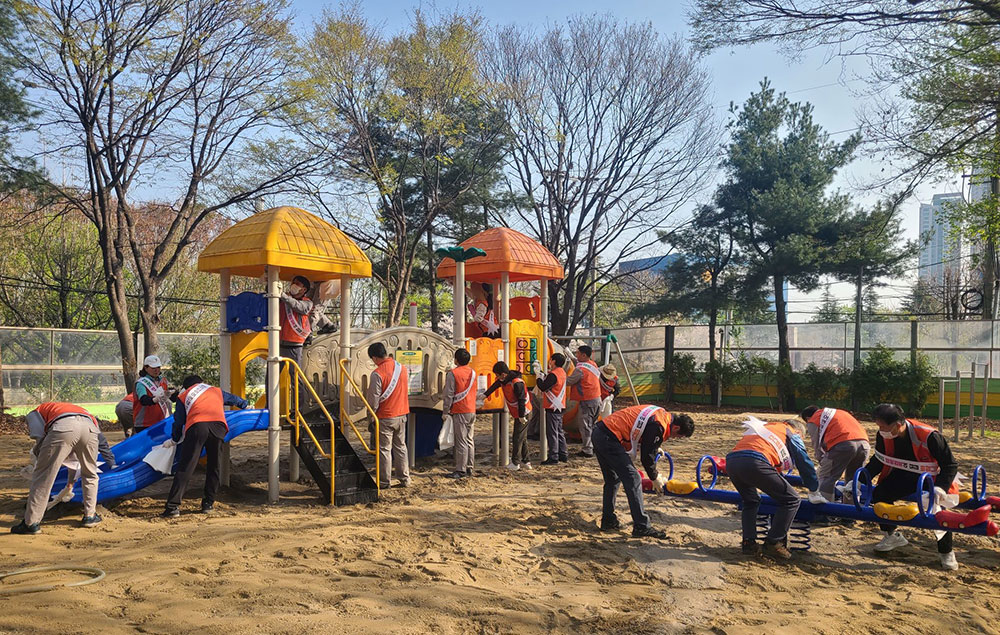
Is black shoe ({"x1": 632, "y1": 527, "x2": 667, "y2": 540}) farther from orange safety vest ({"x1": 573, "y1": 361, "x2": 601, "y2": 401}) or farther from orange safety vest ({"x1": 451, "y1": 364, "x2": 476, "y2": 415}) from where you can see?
orange safety vest ({"x1": 573, "y1": 361, "x2": 601, "y2": 401})

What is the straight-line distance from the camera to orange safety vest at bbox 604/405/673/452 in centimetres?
738

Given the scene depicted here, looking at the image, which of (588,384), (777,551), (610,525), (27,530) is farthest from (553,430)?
(27,530)

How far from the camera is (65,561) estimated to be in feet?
20.9

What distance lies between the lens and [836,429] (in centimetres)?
772

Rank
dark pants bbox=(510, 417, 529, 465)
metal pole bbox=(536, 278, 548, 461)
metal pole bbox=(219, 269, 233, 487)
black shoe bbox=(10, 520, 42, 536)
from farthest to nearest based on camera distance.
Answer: metal pole bbox=(536, 278, 548, 461), dark pants bbox=(510, 417, 529, 465), metal pole bbox=(219, 269, 233, 487), black shoe bbox=(10, 520, 42, 536)

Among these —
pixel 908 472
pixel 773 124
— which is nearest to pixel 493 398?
pixel 908 472

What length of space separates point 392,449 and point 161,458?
290 cm

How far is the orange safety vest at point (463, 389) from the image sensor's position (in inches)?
420

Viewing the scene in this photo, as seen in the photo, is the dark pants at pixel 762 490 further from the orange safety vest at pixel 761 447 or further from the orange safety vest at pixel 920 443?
the orange safety vest at pixel 920 443

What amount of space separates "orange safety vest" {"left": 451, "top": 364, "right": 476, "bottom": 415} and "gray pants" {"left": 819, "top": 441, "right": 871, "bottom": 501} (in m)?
4.75

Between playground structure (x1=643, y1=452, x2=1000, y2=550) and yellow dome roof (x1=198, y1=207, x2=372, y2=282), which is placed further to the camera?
yellow dome roof (x1=198, y1=207, x2=372, y2=282)

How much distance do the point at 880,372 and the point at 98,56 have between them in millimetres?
19938

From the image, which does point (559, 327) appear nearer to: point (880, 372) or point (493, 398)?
point (880, 372)

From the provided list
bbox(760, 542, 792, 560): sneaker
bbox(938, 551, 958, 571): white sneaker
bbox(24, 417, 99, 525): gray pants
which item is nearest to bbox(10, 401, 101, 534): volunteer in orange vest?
bbox(24, 417, 99, 525): gray pants
